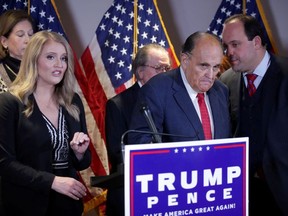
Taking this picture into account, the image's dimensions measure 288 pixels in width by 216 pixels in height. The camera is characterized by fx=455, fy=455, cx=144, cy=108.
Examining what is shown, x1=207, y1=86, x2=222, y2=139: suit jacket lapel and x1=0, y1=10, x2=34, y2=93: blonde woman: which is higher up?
x1=0, y1=10, x2=34, y2=93: blonde woman

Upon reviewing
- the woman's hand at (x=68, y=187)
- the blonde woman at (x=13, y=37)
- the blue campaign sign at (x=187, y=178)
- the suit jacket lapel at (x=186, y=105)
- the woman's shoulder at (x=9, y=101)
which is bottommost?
the woman's hand at (x=68, y=187)

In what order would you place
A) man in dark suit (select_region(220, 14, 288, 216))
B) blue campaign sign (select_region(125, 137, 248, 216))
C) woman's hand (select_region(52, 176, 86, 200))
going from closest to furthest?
blue campaign sign (select_region(125, 137, 248, 216))
woman's hand (select_region(52, 176, 86, 200))
man in dark suit (select_region(220, 14, 288, 216))

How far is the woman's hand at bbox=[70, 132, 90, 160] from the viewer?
72.9 inches

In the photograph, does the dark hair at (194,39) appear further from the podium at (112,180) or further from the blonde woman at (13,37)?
the blonde woman at (13,37)

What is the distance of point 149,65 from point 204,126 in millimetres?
1021

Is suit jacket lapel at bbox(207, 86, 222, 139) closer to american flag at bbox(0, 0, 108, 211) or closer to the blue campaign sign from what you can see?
the blue campaign sign

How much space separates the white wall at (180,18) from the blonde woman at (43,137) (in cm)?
184

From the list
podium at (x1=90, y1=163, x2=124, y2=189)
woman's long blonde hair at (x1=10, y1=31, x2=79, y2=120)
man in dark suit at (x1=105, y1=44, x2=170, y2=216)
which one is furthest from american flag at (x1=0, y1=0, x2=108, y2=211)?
podium at (x1=90, y1=163, x2=124, y2=189)

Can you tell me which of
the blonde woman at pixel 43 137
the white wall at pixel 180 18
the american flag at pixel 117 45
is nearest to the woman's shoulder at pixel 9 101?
the blonde woman at pixel 43 137

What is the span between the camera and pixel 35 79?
77.2 inches

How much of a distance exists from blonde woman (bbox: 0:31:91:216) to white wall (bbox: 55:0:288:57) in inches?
72.5

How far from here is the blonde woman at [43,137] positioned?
1.82 metres

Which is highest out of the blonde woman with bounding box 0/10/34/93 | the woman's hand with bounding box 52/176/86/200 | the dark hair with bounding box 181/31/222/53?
the blonde woman with bounding box 0/10/34/93

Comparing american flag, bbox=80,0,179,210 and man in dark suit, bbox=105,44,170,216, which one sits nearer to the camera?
man in dark suit, bbox=105,44,170,216
